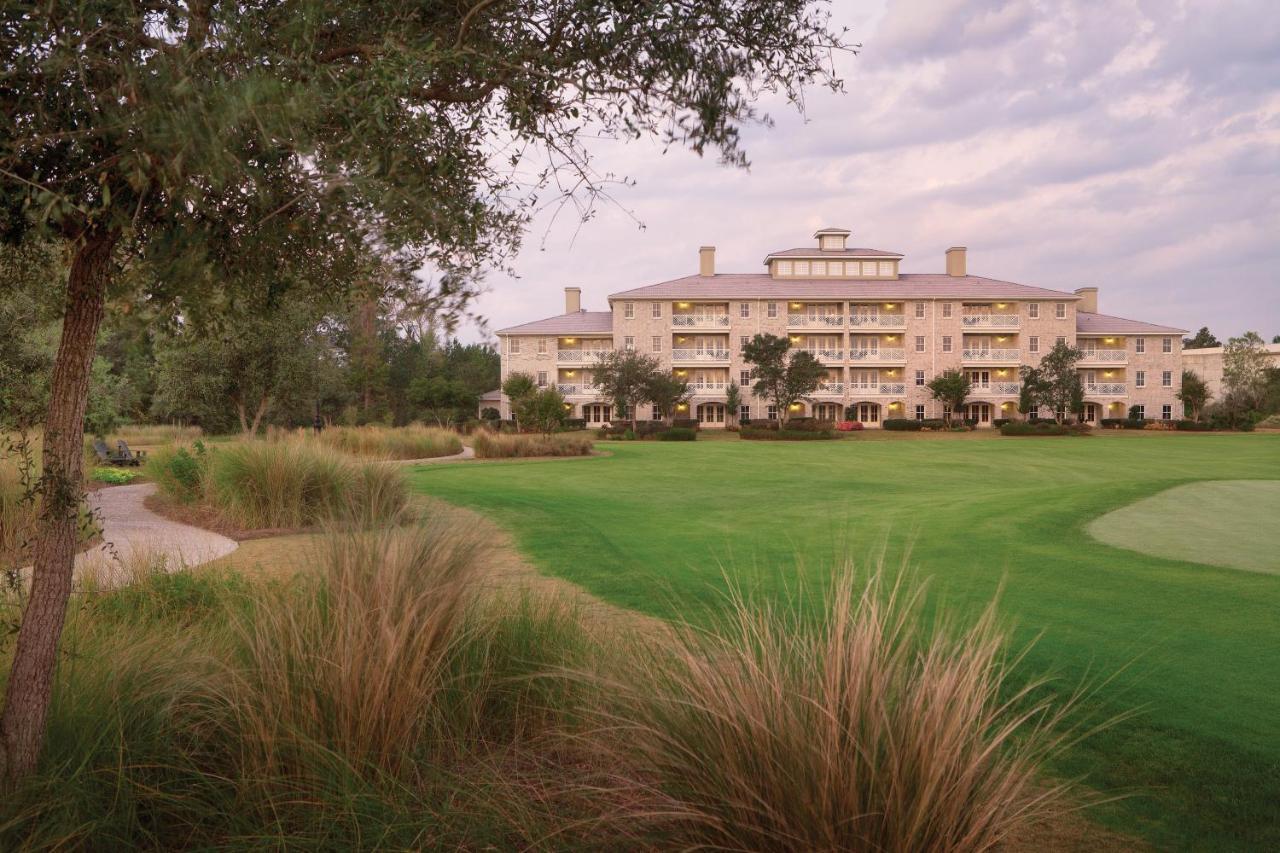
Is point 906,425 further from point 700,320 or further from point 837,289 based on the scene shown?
point 700,320

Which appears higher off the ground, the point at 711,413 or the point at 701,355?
the point at 701,355

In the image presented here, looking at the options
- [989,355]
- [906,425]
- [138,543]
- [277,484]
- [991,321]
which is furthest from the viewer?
[989,355]

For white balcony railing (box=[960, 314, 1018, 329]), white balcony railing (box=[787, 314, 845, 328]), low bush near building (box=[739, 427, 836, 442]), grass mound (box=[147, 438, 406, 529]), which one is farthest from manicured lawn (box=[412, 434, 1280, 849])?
white balcony railing (box=[960, 314, 1018, 329])

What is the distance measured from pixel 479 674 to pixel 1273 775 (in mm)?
3929

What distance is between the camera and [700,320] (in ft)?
215

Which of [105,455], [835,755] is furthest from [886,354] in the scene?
[835,755]

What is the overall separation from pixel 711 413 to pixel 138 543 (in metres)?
57.7

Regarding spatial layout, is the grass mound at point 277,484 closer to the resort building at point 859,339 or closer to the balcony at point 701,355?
the resort building at point 859,339

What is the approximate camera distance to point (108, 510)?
1364 cm

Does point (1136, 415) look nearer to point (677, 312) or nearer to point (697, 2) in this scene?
point (677, 312)

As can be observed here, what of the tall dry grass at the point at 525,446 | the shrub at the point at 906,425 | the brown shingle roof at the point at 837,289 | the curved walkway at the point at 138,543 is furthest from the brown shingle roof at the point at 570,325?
the curved walkway at the point at 138,543

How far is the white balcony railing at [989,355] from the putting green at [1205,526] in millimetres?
52340

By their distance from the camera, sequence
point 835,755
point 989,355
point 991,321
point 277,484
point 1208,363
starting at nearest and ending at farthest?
1. point 835,755
2. point 277,484
3. point 991,321
4. point 989,355
5. point 1208,363

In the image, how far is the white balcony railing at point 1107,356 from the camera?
218 feet
